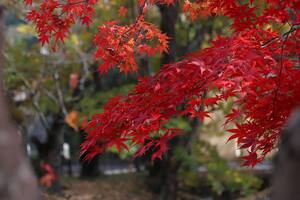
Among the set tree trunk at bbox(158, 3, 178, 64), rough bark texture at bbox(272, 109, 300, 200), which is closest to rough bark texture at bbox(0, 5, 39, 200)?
rough bark texture at bbox(272, 109, 300, 200)

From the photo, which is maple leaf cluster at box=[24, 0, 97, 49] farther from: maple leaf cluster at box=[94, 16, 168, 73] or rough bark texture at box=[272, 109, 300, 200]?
rough bark texture at box=[272, 109, 300, 200]

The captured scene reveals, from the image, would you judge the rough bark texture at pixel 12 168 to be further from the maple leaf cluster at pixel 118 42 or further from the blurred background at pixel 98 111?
the blurred background at pixel 98 111

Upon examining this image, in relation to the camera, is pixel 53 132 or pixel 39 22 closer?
pixel 39 22

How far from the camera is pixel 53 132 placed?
1120 centimetres

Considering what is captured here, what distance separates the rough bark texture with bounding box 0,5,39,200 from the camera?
1954mm

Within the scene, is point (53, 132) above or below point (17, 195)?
below

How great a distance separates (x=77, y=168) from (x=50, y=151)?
246 inches

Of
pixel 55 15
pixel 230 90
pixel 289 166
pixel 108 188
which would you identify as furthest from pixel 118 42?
pixel 108 188

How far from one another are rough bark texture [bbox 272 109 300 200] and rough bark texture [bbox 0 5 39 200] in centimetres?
103

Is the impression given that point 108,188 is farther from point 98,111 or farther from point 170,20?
point 170,20

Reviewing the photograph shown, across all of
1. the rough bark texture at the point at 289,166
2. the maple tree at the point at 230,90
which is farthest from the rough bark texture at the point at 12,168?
the maple tree at the point at 230,90

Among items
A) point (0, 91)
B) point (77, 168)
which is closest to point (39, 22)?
point (0, 91)

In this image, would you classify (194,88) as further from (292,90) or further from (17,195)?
(17,195)

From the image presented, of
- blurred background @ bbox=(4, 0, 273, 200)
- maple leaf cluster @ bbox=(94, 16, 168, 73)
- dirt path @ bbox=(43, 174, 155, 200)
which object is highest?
maple leaf cluster @ bbox=(94, 16, 168, 73)
